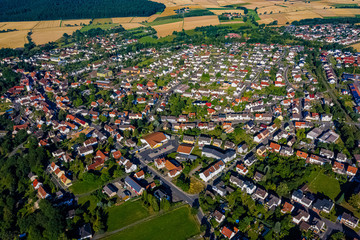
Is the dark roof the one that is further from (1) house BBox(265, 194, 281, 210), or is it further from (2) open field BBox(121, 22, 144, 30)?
(2) open field BBox(121, 22, 144, 30)

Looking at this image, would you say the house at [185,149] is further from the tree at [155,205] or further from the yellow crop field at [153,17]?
the yellow crop field at [153,17]

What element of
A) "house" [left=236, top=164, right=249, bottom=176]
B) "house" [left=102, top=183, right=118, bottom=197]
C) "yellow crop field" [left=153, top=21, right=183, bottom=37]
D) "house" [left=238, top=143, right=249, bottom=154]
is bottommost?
"house" [left=102, top=183, right=118, bottom=197]

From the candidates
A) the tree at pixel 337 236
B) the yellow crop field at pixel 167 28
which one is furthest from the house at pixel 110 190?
the yellow crop field at pixel 167 28

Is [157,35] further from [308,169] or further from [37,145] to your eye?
[308,169]

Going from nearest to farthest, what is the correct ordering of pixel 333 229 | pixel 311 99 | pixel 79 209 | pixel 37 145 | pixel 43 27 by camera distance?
pixel 333 229
pixel 79 209
pixel 37 145
pixel 311 99
pixel 43 27

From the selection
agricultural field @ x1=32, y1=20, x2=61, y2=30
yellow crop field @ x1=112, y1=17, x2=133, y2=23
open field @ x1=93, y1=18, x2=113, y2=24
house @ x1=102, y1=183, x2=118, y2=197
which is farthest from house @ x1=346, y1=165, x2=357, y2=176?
agricultural field @ x1=32, y1=20, x2=61, y2=30

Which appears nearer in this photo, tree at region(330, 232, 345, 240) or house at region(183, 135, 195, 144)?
tree at region(330, 232, 345, 240)

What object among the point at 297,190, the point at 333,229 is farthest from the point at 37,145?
the point at 333,229
